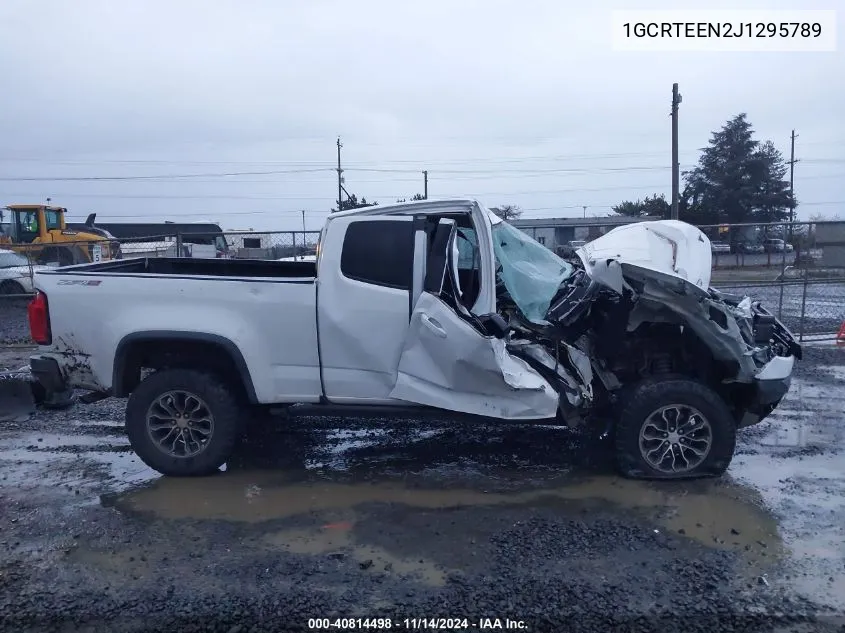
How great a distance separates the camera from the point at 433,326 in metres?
5.40

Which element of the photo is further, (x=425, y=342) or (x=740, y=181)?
(x=740, y=181)

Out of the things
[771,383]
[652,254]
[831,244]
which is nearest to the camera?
[771,383]

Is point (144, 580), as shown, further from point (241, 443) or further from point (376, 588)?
point (241, 443)

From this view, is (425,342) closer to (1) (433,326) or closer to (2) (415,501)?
(1) (433,326)

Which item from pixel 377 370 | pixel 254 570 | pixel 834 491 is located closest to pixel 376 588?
pixel 254 570

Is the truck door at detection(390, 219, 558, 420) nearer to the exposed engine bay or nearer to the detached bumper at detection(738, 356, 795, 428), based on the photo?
the exposed engine bay

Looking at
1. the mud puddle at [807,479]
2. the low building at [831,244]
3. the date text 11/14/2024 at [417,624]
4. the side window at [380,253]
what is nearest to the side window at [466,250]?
the side window at [380,253]

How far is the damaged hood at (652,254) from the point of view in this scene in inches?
212

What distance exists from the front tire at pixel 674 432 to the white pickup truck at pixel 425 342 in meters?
0.01

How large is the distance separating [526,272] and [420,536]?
2.27 metres

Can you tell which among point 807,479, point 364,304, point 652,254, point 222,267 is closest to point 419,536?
point 364,304

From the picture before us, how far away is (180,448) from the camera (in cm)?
585

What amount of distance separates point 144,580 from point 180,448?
66.8 inches

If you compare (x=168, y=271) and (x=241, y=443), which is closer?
(x=241, y=443)
